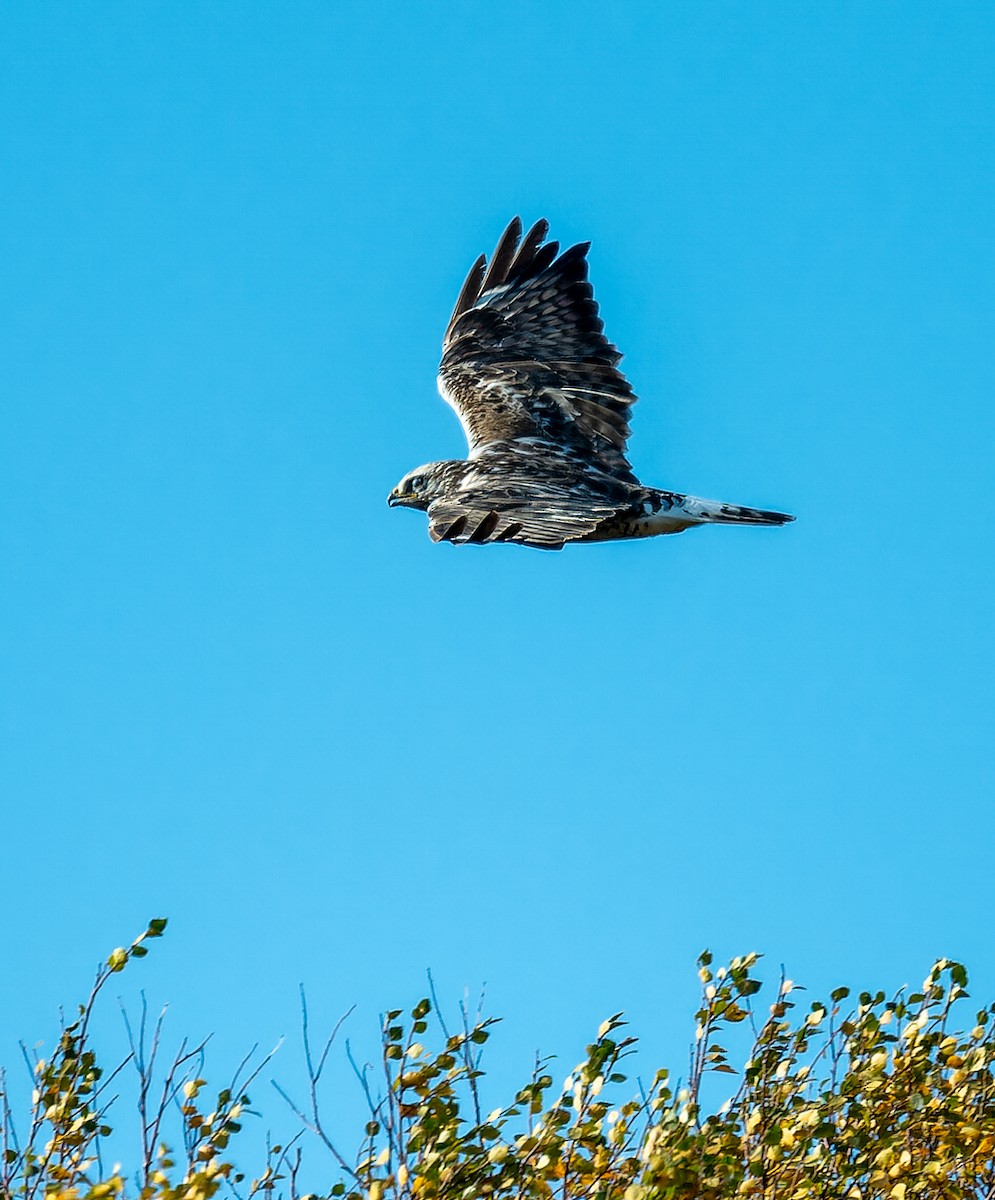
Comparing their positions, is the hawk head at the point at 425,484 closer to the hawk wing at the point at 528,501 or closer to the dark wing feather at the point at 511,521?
the hawk wing at the point at 528,501

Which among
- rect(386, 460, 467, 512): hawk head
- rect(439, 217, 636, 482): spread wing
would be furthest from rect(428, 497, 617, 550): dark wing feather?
rect(439, 217, 636, 482): spread wing

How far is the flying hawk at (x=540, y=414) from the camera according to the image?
31.9 feet

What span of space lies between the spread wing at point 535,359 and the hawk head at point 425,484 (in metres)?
0.24

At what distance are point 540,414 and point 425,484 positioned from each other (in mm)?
964

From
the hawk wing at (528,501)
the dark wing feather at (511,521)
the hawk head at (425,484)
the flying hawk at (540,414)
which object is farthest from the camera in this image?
the hawk head at (425,484)

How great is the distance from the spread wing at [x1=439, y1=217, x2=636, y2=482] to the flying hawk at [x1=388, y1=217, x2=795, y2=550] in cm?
1

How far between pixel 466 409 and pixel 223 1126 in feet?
23.6

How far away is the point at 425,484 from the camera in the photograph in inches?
444

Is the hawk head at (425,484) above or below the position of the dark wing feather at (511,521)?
above

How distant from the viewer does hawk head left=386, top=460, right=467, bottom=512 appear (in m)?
10.8

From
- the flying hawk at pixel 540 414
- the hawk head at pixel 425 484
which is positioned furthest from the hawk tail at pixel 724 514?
the hawk head at pixel 425 484

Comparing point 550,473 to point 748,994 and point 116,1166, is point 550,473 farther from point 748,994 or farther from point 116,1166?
point 116,1166

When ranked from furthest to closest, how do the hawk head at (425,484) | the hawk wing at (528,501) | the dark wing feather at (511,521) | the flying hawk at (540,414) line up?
the hawk head at (425,484), the flying hawk at (540,414), the hawk wing at (528,501), the dark wing feather at (511,521)

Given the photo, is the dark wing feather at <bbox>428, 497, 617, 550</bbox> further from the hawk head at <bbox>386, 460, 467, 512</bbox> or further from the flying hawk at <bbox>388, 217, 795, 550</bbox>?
the hawk head at <bbox>386, 460, 467, 512</bbox>
